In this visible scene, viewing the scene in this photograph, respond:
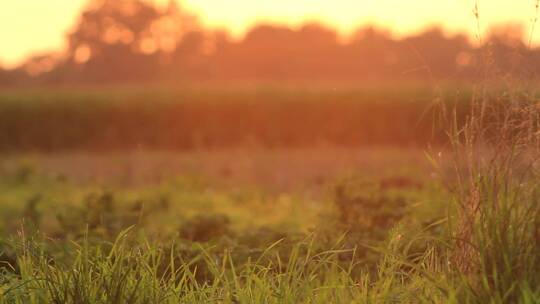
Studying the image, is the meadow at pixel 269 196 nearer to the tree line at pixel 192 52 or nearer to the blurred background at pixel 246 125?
the blurred background at pixel 246 125

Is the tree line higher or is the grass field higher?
the tree line

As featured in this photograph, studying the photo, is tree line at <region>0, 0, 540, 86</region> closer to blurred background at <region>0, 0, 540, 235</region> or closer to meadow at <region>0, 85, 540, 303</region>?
blurred background at <region>0, 0, 540, 235</region>

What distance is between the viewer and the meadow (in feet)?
11.2

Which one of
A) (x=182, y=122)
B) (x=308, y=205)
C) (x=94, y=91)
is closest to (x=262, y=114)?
(x=182, y=122)

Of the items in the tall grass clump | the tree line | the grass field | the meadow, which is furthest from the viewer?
the tree line

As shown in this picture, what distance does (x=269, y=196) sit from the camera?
1093 centimetres

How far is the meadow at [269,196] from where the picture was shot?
11.2ft

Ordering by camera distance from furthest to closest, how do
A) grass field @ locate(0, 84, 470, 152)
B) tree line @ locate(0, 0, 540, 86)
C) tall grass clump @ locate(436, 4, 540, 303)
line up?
tree line @ locate(0, 0, 540, 86) < grass field @ locate(0, 84, 470, 152) < tall grass clump @ locate(436, 4, 540, 303)

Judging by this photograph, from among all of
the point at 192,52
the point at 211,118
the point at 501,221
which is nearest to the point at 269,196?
the point at 501,221

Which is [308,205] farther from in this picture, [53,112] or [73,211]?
[53,112]

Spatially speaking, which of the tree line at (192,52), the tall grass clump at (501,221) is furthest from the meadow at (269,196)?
the tree line at (192,52)

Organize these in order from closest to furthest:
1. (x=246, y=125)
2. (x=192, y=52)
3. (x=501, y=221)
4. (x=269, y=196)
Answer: (x=501, y=221)
(x=269, y=196)
(x=246, y=125)
(x=192, y=52)

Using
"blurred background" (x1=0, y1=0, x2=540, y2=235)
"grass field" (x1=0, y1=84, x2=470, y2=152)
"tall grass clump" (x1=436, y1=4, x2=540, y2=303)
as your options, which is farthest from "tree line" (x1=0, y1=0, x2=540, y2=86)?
"tall grass clump" (x1=436, y1=4, x2=540, y2=303)

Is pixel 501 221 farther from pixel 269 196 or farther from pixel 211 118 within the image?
pixel 211 118
